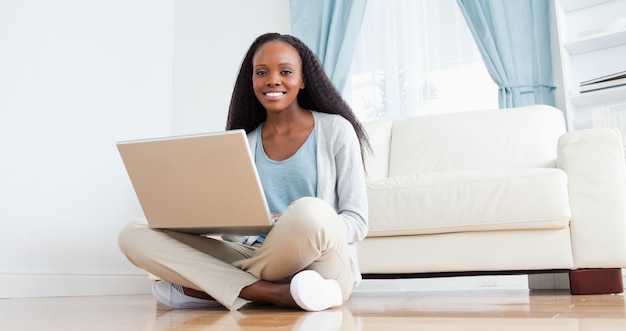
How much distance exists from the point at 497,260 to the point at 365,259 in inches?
18.4

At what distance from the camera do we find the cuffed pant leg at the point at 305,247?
1330mm

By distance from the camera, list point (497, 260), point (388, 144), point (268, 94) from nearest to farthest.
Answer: point (268, 94)
point (497, 260)
point (388, 144)

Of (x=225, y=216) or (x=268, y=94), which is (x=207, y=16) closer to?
(x=268, y=94)

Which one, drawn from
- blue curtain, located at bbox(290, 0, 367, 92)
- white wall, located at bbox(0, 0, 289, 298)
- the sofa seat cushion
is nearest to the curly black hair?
the sofa seat cushion

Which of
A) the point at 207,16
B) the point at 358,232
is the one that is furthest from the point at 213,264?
the point at 207,16

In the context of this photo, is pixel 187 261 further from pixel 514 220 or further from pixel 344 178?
pixel 514 220

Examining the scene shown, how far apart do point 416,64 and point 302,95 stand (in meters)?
1.96

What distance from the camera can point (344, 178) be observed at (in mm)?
1559

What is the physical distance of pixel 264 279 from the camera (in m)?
1.46

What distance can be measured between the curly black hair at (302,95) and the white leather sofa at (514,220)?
52 centimetres

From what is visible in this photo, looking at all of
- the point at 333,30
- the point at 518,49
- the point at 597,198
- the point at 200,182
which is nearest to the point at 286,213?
the point at 200,182

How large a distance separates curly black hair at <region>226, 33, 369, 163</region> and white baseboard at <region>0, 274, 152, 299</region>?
1389 mm

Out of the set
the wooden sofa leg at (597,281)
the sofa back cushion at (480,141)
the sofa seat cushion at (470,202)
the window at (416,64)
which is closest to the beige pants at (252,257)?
the sofa seat cushion at (470,202)

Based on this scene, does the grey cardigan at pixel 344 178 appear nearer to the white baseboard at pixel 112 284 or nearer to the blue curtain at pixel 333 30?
the white baseboard at pixel 112 284
